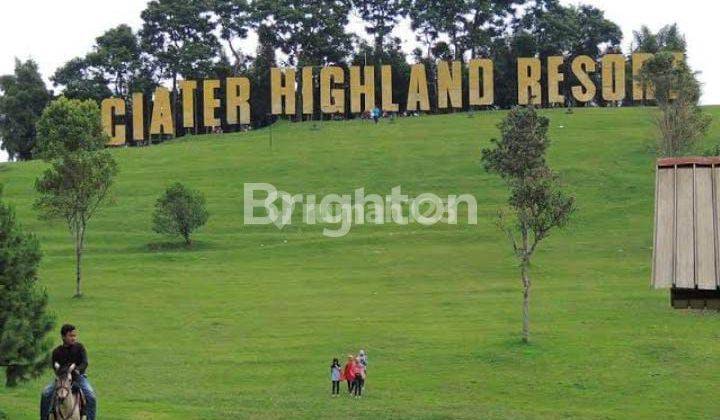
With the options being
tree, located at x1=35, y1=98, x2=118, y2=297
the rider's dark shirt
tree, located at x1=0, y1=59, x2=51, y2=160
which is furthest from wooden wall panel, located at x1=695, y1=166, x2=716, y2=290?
tree, located at x1=0, y1=59, x2=51, y2=160

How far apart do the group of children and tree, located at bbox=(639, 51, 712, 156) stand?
51.5 meters

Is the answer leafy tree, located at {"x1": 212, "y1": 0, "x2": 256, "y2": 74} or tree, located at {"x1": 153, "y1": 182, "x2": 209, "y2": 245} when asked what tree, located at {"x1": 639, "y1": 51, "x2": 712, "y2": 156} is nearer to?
tree, located at {"x1": 153, "y1": 182, "x2": 209, "y2": 245}

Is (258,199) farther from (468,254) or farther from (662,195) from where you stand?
(662,195)

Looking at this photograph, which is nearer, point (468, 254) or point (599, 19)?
point (468, 254)

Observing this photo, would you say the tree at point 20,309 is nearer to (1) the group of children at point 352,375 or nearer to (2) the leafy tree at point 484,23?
(1) the group of children at point 352,375

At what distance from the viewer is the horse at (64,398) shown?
2183 centimetres

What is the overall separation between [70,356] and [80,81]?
13157 cm

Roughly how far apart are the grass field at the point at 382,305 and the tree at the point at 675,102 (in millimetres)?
5261

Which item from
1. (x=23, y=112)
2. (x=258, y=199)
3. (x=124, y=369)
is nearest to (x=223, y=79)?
(x=23, y=112)

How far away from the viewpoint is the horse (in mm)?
21828

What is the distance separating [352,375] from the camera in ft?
136

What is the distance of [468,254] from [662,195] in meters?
60.7

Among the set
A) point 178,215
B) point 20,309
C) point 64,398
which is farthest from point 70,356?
point 178,215

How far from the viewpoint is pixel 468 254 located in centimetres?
7594
